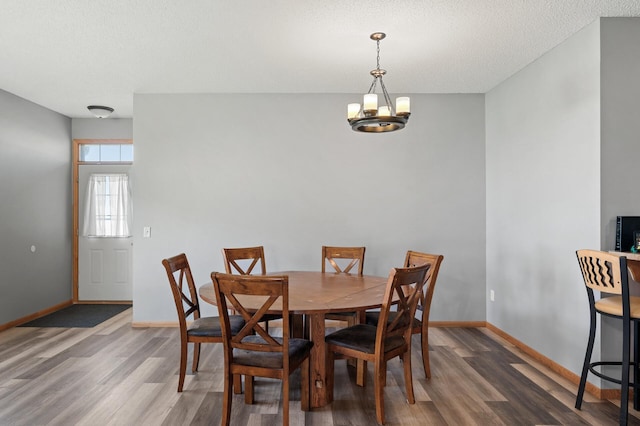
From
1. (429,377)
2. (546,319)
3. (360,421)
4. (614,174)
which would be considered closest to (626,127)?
(614,174)

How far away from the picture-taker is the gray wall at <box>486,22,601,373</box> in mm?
2877

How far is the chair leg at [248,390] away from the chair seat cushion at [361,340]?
561mm

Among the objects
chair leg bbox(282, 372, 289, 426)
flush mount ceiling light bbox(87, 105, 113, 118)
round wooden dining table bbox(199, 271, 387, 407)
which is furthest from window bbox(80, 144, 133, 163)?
chair leg bbox(282, 372, 289, 426)

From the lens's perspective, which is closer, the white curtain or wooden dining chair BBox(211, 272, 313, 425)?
wooden dining chair BBox(211, 272, 313, 425)

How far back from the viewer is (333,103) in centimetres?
448

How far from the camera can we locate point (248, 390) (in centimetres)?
261

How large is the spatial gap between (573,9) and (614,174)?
1.13 metres

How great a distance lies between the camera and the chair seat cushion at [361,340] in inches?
96.2

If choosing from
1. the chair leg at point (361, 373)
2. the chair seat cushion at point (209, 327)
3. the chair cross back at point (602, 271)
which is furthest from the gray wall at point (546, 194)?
the chair seat cushion at point (209, 327)

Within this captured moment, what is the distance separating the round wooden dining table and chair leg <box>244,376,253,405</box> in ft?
1.30

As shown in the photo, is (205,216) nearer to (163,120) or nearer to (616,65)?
(163,120)

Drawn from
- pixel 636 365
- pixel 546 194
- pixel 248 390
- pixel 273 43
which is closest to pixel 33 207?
pixel 273 43

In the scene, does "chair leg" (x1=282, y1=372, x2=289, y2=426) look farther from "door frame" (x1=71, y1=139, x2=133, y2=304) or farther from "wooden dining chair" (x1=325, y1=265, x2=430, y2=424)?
"door frame" (x1=71, y1=139, x2=133, y2=304)

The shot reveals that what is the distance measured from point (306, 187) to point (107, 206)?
10.2 ft
